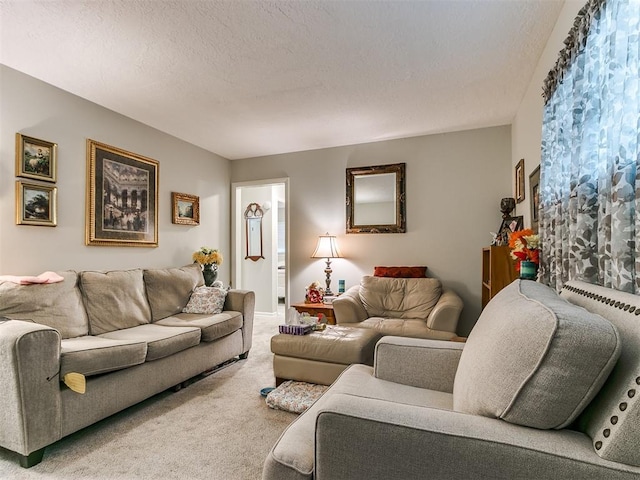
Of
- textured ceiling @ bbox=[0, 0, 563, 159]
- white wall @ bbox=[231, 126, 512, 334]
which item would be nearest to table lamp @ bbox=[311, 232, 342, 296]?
white wall @ bbox=[231, 126, 512, 334]

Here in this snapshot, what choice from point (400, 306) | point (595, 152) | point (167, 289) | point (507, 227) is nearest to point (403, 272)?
point (400, 306)

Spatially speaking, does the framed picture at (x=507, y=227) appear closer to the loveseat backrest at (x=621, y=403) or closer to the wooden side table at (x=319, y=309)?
the wooden side table at (x=319, y=309)

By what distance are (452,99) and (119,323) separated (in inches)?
139

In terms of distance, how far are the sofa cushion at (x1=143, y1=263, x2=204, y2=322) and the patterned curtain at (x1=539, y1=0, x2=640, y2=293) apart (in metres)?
3.16

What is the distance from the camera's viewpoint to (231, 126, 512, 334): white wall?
→ 3.96m

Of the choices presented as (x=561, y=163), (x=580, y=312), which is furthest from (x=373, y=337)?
(x=580, y=312)

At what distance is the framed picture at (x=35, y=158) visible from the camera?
8.64 feet

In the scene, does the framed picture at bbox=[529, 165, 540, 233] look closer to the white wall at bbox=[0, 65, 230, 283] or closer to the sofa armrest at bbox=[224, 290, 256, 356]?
the sofa armrest at bbox=[224, 290, 256, 356]

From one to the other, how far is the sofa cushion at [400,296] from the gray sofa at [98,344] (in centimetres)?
131

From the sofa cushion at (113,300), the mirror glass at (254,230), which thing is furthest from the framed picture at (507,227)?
the mirror glass at (254,230)

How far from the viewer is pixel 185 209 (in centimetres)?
429

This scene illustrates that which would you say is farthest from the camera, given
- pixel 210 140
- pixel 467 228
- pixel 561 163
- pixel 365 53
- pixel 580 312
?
pixel 210 140

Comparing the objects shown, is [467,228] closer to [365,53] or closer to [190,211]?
[365,53]

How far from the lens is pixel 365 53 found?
242 centimetres
